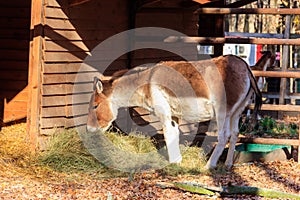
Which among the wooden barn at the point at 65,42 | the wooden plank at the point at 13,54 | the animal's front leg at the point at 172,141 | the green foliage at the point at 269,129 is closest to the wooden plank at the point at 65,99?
the wooden barn at the point at 65,42

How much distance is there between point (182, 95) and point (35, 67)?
6.94ft

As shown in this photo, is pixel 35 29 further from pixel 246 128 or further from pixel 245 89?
pixel 246 128

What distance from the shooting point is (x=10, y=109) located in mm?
11781

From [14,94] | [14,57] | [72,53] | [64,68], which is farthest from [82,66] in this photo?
[14,94]

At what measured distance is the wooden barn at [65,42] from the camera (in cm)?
916

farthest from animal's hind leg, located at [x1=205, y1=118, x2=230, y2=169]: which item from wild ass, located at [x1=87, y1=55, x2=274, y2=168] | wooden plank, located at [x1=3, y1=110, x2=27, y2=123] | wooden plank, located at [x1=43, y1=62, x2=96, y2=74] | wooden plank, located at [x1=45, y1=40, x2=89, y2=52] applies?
wooden plank, located at [x1=3, y1=110, x2=27, y2=123]

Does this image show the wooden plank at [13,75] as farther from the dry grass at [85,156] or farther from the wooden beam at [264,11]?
the wooden beam at [264,11]

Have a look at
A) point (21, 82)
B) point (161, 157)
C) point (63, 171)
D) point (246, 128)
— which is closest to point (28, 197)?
point (63, 171)

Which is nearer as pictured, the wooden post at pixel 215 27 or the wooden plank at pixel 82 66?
the wooden plank at pixel 82 66

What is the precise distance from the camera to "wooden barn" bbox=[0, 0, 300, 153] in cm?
916

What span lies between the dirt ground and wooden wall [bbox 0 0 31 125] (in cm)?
330

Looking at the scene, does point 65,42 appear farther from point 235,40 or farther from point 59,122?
point 235,40

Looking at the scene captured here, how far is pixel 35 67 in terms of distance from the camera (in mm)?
9117

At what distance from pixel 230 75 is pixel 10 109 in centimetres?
436
